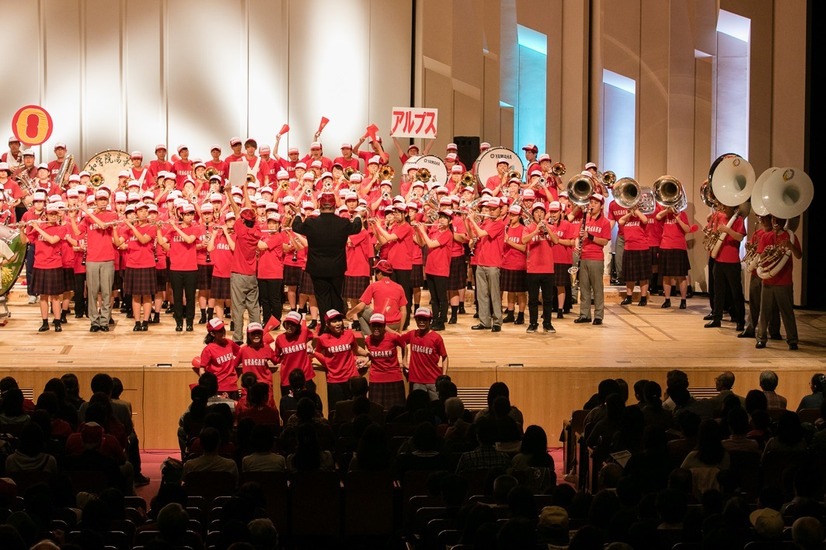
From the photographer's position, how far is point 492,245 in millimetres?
15703

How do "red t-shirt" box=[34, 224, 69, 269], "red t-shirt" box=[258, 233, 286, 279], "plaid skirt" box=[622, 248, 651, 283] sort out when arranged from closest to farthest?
"red t-shirt" box=[258, 233, 286, 279] → "red t-shirt" box=[34, 224, 69, 269] → "plaid skirt" box=[622, 248, 651, 283]

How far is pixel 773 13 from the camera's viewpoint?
60.1ft

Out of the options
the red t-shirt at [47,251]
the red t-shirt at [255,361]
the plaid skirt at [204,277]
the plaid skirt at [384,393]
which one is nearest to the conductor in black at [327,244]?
the plaid skirt at [384,393]

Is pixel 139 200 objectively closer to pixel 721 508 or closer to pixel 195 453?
pixel 195 453

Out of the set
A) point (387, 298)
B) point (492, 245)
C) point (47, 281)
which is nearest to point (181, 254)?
point (47, 281)

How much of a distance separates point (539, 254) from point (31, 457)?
8.72 m

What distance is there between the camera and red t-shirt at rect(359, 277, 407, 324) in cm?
1328

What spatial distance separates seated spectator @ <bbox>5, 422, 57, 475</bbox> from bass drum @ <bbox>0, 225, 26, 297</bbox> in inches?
282

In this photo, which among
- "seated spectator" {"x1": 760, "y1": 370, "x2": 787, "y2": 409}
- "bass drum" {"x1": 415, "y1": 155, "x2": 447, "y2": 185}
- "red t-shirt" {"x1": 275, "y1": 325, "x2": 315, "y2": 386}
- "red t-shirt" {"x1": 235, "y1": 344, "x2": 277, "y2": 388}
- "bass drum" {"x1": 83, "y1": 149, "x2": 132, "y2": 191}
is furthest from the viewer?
"bass drum" {"x1": 83, "y1": 149, "x2": 132, "y2": 191}

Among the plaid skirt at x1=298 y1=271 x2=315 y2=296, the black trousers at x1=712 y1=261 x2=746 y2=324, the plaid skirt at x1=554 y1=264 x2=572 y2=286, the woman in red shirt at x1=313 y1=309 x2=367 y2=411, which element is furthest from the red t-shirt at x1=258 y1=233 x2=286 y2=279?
the black trousers at x1=712 y1=261 x2=746 y2=324

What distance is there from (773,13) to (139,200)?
10014 mm

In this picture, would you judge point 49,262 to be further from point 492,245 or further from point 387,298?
point 492,245

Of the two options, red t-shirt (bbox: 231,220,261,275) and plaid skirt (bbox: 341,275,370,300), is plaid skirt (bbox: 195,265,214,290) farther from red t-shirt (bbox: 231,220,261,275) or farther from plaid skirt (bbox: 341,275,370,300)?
plaid skirt (bbox: 341,275,370,300)

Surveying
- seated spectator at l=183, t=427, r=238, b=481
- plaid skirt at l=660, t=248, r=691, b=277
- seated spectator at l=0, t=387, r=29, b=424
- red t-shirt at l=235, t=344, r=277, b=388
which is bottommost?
seated spectator at l=183, t=427, r=238, b=481
